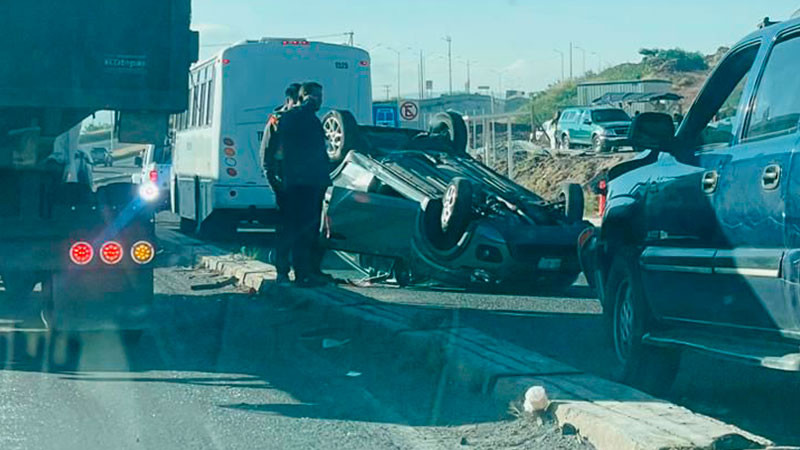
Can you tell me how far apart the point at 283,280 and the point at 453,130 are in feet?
11.0

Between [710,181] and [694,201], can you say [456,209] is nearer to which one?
[694,201]

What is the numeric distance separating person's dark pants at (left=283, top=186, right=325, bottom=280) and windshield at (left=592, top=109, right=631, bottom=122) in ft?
98.0

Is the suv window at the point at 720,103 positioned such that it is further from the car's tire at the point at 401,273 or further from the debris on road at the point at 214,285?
the debris on road at the point at 214,285

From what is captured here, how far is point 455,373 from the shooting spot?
803cm

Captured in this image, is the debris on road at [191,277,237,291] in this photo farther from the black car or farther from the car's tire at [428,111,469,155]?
the black car

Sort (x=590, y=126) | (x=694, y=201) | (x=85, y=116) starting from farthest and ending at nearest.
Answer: (x=590, y=126) < (x=85, y=116) < (x=694, y=201)

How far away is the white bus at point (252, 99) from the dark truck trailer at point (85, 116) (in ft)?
33.1

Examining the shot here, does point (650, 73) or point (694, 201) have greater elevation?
point (650, 73)

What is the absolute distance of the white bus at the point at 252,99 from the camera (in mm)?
19641

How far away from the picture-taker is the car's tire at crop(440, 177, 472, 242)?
12.2 metres

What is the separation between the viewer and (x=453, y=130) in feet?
48.7

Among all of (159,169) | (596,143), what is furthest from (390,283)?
(596,143)

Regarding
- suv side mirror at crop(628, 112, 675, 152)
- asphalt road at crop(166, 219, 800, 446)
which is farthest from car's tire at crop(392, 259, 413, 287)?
suv side mirror at crop(628, 112, 675, 152)

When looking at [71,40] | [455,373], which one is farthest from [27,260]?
[455,373]
